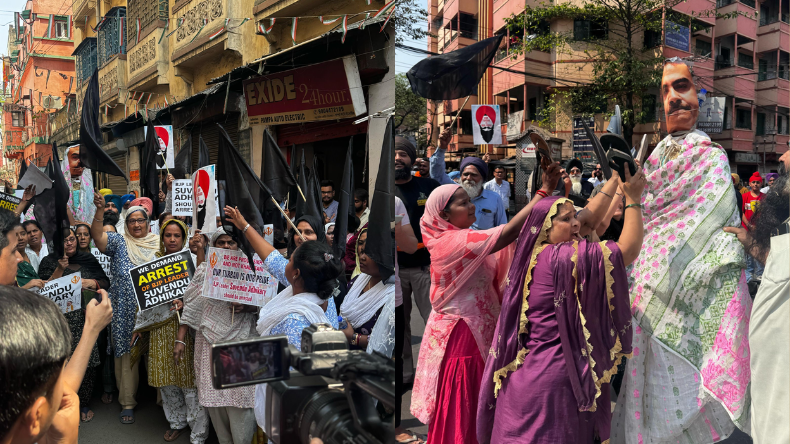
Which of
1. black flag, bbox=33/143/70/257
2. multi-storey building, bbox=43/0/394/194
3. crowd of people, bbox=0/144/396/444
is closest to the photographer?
crowd of people, bbox=0/144/396/444

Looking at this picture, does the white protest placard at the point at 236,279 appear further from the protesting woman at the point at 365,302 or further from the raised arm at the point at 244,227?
the protesting woman at the point at 365,302

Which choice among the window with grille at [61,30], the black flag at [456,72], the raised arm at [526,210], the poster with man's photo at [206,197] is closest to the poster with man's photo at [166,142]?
the poster with man's photo at [206,197]

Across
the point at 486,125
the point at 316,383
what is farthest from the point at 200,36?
the point at 316,383

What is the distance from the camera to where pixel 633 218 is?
203cm

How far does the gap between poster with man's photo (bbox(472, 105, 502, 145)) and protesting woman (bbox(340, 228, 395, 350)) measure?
0.68 metres

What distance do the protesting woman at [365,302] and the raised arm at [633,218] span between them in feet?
3.09

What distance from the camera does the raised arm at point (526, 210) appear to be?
2.20 m

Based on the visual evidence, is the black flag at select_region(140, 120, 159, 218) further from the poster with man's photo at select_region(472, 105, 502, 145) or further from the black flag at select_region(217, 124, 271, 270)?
the poster with man's photo at select_region(472, 105, 502, 145)

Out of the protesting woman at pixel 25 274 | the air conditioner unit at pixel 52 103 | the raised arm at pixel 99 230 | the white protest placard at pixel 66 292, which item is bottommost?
the white protest placard at pixel 66 292

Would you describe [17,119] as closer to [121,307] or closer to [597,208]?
[121,307]

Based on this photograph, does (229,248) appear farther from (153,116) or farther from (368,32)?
(368,32)

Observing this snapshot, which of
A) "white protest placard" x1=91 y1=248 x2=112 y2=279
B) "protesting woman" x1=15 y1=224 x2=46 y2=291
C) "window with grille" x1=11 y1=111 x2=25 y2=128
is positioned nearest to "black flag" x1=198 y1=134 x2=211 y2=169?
"protesting woman" x1=15 y1=224 x2=46 y2=291

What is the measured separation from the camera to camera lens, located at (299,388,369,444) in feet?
2.80

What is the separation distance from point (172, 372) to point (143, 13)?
6.19ft
